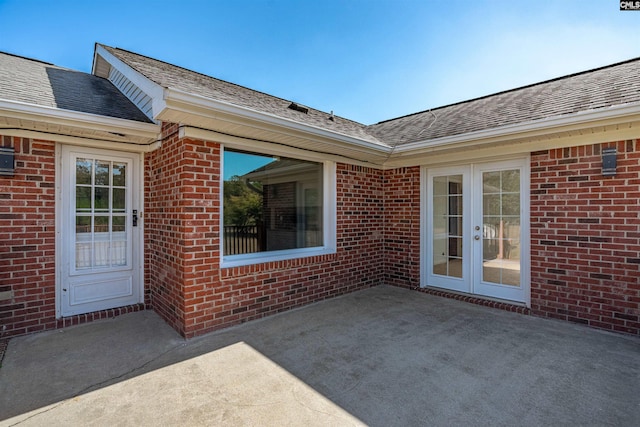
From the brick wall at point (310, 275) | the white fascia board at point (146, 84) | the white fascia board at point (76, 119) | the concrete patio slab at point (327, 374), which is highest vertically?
the white fascia board at point (146, 84)

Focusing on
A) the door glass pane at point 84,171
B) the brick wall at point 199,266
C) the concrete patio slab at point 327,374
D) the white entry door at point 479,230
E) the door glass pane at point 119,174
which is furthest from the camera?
the white entry door at point 479,230

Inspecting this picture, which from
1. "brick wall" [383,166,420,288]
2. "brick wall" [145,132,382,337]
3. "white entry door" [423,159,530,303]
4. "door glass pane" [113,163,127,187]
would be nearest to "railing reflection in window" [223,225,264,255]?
"brick wall" [145,132,382,337]

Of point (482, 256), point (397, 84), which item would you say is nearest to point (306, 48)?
point (397, 84)

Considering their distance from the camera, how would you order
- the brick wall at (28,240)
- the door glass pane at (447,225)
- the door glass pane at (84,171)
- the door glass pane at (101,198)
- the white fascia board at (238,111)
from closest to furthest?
the white fascia board at (238,111), the brick wall at (28,240), the door glass pane at (84,171), the door glass pane at (101,198), the door glass pane at (447,225)

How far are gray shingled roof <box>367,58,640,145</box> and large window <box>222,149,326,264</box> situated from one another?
2.01 metres

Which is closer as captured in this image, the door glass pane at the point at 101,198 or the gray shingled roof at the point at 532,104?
the gray shingled roof at the point at 532,104

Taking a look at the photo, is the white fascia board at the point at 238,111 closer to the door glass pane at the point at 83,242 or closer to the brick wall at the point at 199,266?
the brick wall at the point at 199,266

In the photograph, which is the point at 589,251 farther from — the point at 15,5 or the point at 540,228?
the point at 15,5

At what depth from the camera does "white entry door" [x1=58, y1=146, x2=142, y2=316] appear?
393 centimetres

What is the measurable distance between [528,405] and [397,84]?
8.05m

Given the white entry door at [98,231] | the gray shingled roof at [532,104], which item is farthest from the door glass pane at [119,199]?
the gray shingled roof at [532,104]

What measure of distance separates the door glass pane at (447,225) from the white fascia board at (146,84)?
4.64m

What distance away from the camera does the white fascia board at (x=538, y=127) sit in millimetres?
3301

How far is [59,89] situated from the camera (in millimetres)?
4109
